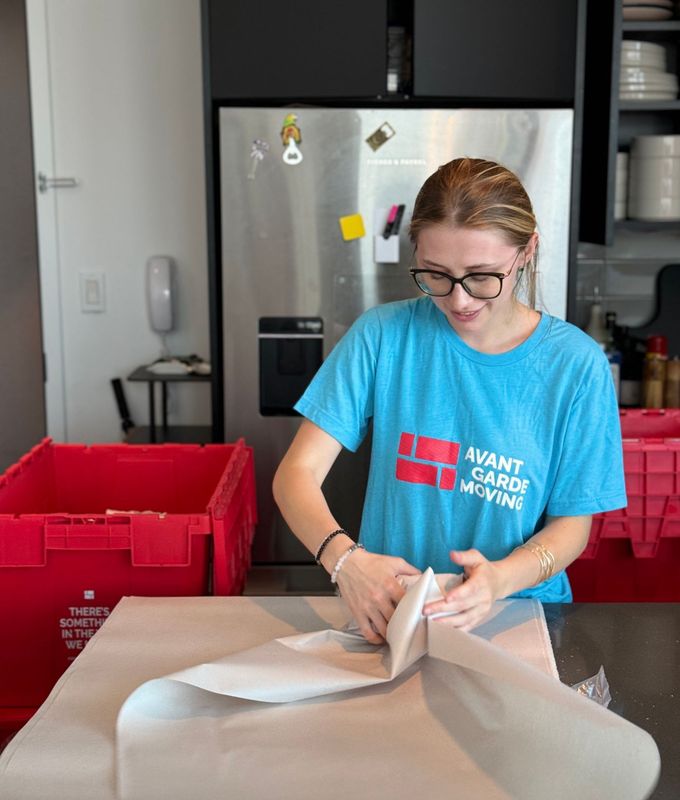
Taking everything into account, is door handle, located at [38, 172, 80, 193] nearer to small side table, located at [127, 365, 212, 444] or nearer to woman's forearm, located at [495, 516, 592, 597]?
small side table, located at [127, 365, 212, 444]

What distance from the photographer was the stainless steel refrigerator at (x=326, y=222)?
9.23ft

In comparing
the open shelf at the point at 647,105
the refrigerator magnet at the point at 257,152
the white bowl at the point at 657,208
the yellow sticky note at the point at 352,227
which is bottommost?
the yellow sticky note at the point at 352,227

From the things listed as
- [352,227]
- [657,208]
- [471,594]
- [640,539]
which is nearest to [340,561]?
[471,594]

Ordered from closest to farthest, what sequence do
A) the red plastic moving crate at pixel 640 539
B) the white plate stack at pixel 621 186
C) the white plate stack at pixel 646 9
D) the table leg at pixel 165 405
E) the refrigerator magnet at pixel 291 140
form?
the red plastic moving crate at pixel 640 539 → the refrigerator magnet at pixel 291 140 → the white plate stack at pixel 646 9 → the white plate stack at pixel 621 186 → the table leg at pixel 165 405

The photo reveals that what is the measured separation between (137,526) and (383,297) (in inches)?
55.2

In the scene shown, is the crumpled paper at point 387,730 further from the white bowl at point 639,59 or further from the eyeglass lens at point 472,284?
the white bowl at point 639,59

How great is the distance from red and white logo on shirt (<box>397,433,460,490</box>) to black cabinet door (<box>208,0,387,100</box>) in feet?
5.16

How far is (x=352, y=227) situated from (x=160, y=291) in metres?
0.84

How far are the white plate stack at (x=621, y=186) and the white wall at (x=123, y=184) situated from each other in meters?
1.35

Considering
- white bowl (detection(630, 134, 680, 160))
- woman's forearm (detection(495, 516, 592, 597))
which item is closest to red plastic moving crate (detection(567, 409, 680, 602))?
woman's forearm (detection(495, 516, 592, 597))

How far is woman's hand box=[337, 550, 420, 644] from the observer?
1.30m

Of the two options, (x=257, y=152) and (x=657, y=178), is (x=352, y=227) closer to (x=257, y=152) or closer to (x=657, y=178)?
(x=257, y=152)

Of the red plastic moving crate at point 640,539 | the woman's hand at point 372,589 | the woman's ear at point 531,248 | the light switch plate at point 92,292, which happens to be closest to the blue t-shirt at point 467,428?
the woman's ear at point 531,248

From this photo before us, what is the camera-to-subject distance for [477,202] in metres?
1.43
